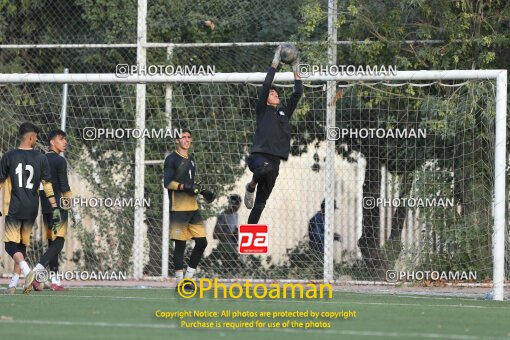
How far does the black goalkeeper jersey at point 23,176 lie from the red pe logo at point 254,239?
313 centimetres

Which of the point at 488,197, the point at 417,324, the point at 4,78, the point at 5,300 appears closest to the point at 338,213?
the point at 488,197

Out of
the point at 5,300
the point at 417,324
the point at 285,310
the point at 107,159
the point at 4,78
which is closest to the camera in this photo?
the point at 417,324

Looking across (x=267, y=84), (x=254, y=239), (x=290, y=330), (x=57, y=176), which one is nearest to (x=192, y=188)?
(x=57, y=176)

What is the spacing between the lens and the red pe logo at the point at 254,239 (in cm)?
1262

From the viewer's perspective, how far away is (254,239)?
1270 cm

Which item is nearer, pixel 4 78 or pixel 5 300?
pixel 5 300

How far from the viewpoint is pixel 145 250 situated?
18.5 m

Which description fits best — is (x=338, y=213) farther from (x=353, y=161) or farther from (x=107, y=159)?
(x=107, y=159)

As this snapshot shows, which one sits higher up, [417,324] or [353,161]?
[353,161]

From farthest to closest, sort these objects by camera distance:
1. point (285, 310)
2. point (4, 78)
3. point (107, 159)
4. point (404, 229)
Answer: point (107, 159) < point (404, 229) < point (4, 78) < point (285, 310)

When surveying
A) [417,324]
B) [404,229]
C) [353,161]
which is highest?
[353,161]

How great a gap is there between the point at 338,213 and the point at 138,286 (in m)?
3.95

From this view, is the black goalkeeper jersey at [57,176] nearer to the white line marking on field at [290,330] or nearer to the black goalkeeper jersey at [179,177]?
the black goalkeeper jersey at [179,177]

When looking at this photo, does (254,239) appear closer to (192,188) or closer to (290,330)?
(192,188)
